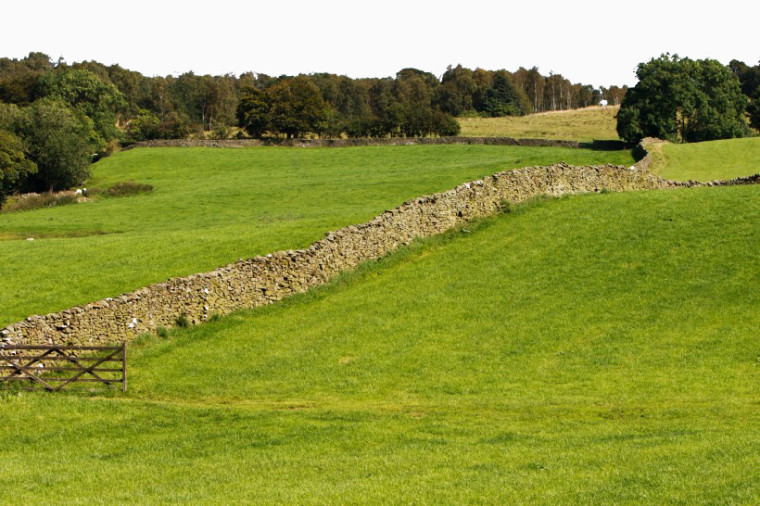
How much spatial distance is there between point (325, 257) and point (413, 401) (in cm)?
1150

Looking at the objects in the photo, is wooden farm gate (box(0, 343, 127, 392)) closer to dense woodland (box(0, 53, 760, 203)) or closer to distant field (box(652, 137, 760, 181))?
distant field (box(652, 137, 760, 181))

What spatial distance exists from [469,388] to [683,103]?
A: 237ft

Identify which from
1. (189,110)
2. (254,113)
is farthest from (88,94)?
(189,110)

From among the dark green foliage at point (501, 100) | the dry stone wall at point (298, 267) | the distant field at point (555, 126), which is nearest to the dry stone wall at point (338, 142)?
the distant field at point (555, 126)

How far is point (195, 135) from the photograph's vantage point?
12519cm

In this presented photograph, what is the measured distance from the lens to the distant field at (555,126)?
4441 inches

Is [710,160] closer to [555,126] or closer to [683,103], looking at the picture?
[683,103]

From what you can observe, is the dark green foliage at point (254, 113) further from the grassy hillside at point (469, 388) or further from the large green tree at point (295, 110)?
the grassy hillside at point (469, 388)

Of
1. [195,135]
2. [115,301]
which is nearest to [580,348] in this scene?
[115,301]

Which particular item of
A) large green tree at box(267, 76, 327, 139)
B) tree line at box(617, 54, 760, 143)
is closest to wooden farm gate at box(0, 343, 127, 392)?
tree line at box(617, 54, 760, 143)

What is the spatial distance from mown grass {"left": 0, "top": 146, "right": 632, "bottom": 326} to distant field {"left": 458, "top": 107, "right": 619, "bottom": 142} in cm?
2514

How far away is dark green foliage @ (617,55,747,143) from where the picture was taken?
275ft

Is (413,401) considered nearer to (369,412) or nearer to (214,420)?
(369,412)

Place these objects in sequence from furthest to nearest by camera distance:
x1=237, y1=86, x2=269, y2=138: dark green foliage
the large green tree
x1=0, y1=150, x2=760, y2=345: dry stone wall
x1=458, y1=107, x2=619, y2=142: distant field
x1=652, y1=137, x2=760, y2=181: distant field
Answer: x1=458, y1=107, x2=619, y2=142: distant field
x1=237, y1=86, x2=269, y2=138: dark green foliage
the large green tree
x1=652, y1=137, x2=760, y2=181: distant field
x1=0, y1=150, x2=760, y2=345: dry stone wall
